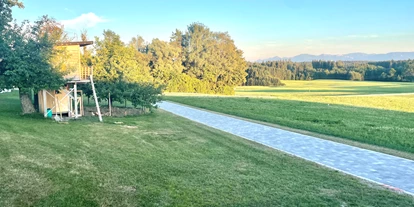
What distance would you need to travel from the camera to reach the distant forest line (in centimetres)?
6644

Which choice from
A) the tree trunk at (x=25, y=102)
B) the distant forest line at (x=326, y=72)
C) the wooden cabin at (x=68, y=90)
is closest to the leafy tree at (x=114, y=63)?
the wooden cabin at (x=68, y=90)

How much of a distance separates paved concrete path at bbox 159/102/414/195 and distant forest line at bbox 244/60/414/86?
59.2 metres

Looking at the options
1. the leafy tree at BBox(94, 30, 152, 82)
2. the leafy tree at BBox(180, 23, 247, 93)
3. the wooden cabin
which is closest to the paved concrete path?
the leafy tree at BBox(94, 30, 152, 82)

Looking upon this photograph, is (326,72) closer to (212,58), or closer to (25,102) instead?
(212,58)

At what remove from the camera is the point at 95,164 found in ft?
20.9

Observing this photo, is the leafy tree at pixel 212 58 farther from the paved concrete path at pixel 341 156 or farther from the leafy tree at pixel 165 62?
the paved concrete path at pixel 341 156

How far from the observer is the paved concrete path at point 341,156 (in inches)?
243

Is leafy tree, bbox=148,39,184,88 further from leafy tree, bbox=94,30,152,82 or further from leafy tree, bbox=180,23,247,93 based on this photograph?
leafy tree, bbox=94,30,152,82

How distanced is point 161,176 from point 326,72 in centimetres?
7730

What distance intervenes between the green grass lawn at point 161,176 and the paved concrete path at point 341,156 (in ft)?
1.55

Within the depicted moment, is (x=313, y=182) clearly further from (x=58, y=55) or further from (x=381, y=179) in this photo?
(x=58, y=55)

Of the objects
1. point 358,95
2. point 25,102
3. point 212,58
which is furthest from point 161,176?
point 212,58

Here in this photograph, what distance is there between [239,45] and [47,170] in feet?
164

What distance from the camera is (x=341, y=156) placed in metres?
7.87
